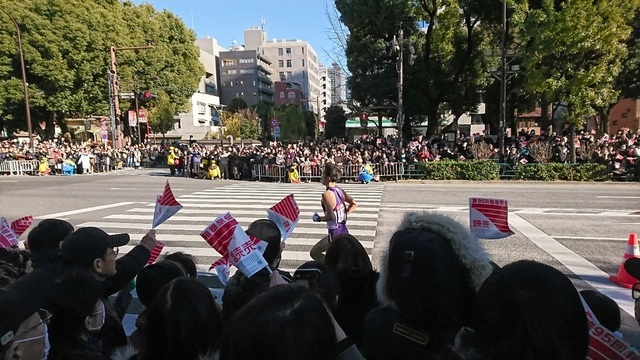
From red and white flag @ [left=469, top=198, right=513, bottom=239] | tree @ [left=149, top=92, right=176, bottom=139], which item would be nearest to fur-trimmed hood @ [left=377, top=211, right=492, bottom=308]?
red and white flag @ [left=469, top=198, right=513, bottom=239]

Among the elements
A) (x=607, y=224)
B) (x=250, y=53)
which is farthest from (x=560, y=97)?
(x=250, y=53)

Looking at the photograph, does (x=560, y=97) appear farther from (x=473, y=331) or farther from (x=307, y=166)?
(x=473, y=331)

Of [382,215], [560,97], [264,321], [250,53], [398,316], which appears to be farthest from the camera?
[250,53]

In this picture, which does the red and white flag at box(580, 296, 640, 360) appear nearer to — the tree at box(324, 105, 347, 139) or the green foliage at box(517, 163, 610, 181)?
the green foliage at box(517, 163, 610, 181)

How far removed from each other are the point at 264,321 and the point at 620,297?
227 inches

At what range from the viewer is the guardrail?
26.1 meters

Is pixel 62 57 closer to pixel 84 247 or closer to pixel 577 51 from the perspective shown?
pixel 577 51

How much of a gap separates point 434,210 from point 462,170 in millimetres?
13462

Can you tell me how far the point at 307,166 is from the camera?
20344 millimetres

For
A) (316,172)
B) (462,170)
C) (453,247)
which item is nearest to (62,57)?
(316,172)

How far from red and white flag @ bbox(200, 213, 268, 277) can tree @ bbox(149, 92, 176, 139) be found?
47823mm

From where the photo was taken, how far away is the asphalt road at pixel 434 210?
23.2 feet

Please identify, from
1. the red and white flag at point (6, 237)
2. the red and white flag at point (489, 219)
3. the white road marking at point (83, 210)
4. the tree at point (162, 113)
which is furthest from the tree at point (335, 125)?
the red and white flag at point (489, 219)

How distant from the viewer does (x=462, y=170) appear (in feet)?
62.2
